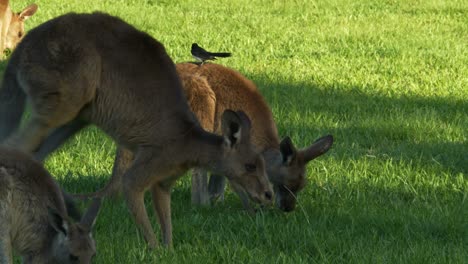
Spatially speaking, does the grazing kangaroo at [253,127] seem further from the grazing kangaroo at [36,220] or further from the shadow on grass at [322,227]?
the grazing kangaroo at [36,220]

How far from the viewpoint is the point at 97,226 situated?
22.7 feet

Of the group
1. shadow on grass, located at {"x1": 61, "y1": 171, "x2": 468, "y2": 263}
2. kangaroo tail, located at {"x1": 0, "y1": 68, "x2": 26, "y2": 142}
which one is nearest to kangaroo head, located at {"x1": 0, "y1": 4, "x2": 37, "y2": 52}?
shadow on grass, located at {"x1": 61, "y1": 171, "x2": 468, "y2": 263}

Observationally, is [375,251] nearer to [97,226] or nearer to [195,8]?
[97,226]

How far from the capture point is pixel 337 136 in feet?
31.8

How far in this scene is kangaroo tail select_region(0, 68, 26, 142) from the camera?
697cm

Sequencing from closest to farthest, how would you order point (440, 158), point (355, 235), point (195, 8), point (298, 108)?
point (355, 235) < point (440, 158) < point (298, 108) < point (195, 8)

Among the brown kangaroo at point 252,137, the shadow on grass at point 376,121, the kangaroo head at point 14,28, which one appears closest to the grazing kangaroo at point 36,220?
the brown kangaroo at point 252,137

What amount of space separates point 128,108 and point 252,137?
140 centimetres

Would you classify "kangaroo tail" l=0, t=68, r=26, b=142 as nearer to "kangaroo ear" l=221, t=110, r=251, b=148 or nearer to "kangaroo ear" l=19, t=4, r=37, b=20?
"kangaroo ear" l=221, t=110, r=251, b=148

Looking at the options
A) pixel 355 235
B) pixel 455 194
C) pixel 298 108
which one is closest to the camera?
pixel 355 235

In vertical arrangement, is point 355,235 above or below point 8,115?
below

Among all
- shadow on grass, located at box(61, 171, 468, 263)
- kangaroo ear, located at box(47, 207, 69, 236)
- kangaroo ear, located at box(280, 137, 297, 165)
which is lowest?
shadow on grass, located at box(61, 171, 468, 263)

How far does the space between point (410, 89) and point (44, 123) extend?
19.8ft

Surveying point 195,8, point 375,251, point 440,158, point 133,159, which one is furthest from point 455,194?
point 195,8
